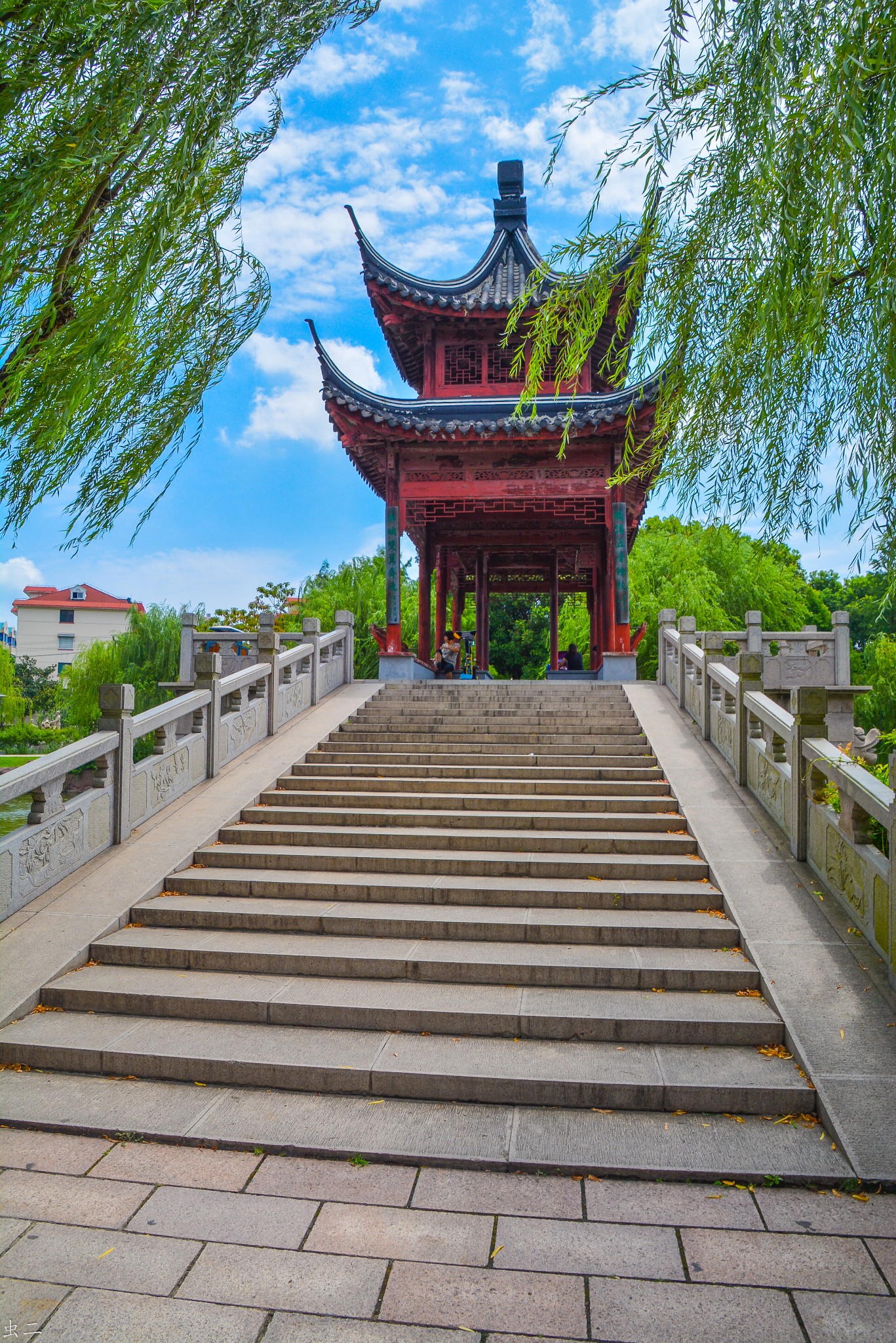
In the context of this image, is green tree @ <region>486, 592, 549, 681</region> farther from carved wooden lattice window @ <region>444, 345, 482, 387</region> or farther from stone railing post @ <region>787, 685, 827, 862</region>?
stone railing post @ <region>787, 685, 827, 862</region>

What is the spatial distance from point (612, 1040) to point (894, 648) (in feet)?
57.8

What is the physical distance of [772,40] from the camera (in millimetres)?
2857

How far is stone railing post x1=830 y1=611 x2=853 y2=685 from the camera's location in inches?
420

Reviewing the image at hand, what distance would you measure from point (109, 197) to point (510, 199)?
1585cm

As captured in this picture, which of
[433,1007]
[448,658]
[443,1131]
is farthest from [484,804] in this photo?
[448,658]

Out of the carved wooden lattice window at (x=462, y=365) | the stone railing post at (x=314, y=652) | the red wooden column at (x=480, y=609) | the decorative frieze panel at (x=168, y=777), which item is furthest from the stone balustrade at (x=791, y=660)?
the carved wooden lattice window at (x=462, y=365)

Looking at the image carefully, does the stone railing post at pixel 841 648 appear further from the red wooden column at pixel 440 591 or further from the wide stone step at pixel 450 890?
the red wooden column at pixel 440 591

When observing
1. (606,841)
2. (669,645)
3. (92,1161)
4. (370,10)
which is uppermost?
(370,10)

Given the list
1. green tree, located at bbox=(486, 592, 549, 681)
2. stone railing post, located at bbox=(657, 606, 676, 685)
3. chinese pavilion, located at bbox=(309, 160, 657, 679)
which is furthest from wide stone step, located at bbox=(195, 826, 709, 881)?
green tree, located at bbox=(486, 592, 549, 681)

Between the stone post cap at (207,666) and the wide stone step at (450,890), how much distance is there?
90.0 inches

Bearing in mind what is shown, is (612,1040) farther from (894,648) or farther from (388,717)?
(894,648)

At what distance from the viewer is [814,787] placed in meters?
5.42

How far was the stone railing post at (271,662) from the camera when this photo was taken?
29.3ft

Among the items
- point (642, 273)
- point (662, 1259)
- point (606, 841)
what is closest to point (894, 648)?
point (606, 841)
